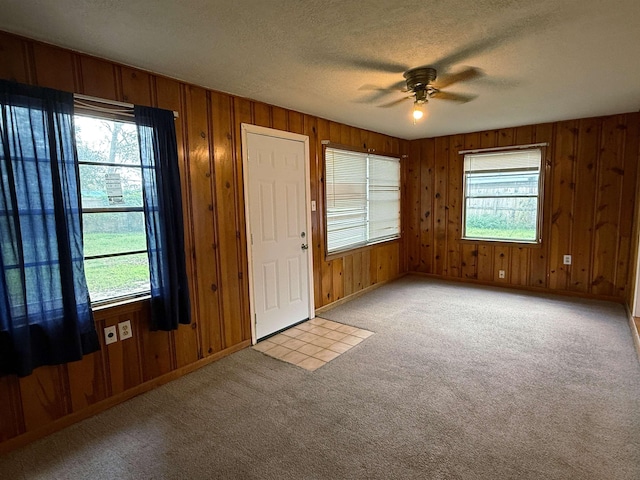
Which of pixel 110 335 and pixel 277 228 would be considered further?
pixel 277 228

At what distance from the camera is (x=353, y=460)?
1849 millimetres

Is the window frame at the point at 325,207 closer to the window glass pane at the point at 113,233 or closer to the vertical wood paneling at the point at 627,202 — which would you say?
the window glass pane at the point at 113,233

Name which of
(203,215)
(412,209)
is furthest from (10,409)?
(412,209)

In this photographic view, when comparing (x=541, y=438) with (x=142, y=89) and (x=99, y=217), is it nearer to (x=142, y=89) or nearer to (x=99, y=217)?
(x=99, y=217)

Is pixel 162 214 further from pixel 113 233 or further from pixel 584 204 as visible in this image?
pixel 584 204

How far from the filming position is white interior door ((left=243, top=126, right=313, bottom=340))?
332 cm

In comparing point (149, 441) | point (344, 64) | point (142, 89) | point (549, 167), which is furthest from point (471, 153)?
point (149, 441)

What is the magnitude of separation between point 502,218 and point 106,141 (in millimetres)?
4931

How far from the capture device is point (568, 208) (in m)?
4.50

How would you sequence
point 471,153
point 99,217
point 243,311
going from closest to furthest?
point 99,217, point 243,311, point 471,153

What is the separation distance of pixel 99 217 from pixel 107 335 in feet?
2.63

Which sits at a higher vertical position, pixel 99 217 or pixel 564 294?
pixel 99 217

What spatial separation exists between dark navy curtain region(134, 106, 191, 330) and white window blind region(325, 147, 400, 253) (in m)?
1.99

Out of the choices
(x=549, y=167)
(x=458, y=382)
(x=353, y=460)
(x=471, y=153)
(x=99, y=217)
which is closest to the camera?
(x=353, y=460)
